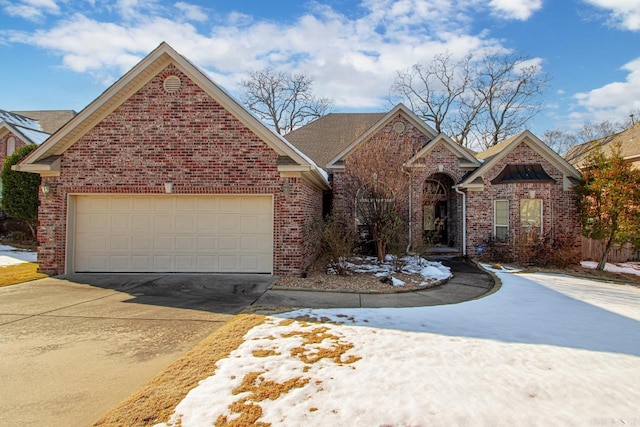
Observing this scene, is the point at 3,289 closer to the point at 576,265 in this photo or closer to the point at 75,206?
the point at 75,206

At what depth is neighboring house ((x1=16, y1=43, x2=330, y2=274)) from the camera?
31.2ft

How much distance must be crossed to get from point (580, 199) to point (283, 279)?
11766 millimetres

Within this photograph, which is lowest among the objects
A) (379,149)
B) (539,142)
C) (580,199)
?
(580,199)

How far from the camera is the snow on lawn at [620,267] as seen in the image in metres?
13.2

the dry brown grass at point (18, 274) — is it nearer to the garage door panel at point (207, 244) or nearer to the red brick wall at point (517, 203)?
the garage door panel at point (207, 244)

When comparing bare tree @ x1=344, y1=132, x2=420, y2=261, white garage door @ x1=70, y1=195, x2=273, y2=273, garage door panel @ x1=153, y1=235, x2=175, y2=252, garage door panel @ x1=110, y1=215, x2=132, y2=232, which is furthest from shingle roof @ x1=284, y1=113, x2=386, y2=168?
garage door panel @ x1=110, y1=215, x2=132, y2=232

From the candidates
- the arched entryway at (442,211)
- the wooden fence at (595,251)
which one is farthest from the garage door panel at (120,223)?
the wooden fence at (595,251)

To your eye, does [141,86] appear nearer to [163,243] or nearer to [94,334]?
[163,243]

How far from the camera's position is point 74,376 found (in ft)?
12.6

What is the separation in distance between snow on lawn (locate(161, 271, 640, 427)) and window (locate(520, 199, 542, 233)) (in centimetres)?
757

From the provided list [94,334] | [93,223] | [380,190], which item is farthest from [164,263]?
[380,190]

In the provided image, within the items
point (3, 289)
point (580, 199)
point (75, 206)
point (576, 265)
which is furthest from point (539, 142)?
point (3, 289)

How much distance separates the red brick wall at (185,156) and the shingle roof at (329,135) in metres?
8.09

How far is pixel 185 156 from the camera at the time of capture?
9.55 metres
